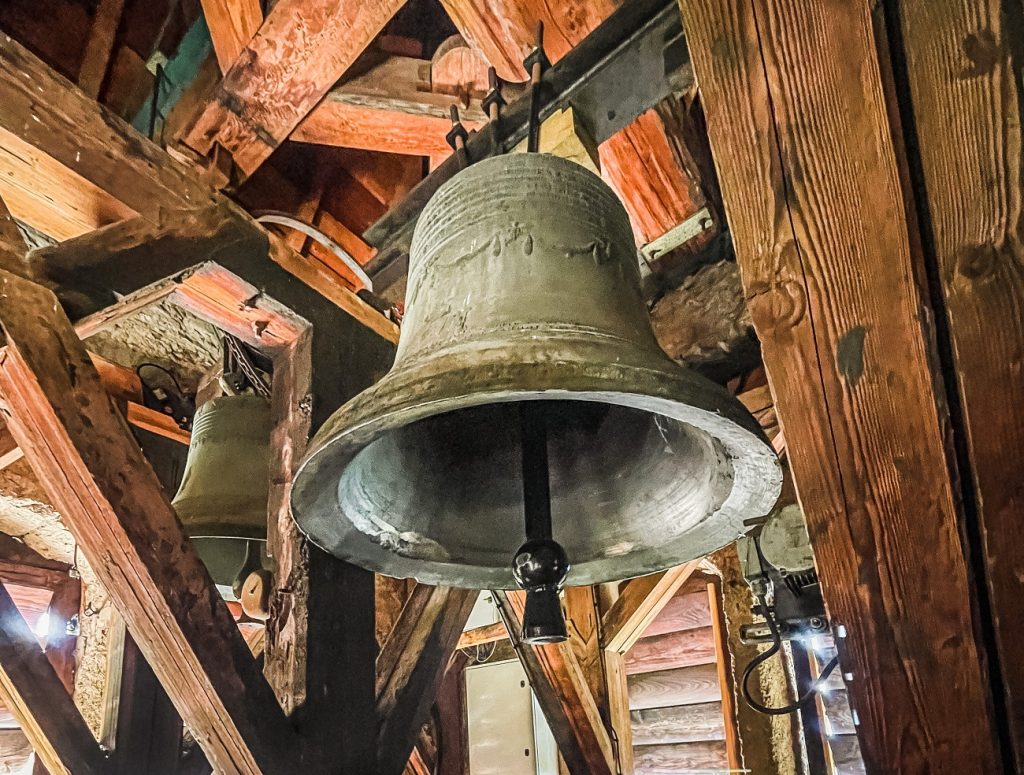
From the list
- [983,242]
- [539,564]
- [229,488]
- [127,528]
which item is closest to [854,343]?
[983,242]

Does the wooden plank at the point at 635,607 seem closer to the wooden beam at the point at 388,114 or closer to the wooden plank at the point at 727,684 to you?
the wooden plank at the point at 727,684

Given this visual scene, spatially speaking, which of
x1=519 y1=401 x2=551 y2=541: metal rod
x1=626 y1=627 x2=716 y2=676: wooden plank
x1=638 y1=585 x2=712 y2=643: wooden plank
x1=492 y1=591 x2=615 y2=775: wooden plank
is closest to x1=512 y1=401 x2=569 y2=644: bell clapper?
x1=519 y1=401 x2=551 y2=541: metal rod

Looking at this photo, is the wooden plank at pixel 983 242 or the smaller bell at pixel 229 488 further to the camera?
the smaller bell at pixel 229 488

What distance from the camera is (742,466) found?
101 cm

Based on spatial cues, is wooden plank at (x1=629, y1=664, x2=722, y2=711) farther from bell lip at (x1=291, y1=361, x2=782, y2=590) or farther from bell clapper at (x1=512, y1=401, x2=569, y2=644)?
bell clapper at (x1=512, y1=401, x2=569, y2=644)

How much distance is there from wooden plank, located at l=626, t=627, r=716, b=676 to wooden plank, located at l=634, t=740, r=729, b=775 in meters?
0.38

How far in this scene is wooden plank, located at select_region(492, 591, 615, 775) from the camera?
1877 millimetres

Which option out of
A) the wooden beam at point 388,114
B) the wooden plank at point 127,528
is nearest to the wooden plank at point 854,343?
the wooden plank at point 127,528

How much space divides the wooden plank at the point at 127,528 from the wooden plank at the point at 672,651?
324cm

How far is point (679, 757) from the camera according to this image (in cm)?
413

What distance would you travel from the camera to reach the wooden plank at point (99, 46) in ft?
7.37

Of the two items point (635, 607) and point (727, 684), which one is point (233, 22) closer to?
point (635, 607)

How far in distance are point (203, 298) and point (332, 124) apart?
1003 millimetres

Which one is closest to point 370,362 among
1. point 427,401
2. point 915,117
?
point 427,401
